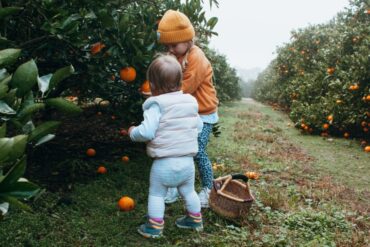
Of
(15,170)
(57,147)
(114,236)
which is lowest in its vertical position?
(114,236)

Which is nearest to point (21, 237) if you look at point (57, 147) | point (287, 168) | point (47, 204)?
point (47, 204)

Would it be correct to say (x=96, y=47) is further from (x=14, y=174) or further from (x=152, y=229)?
(x=14, y=174)

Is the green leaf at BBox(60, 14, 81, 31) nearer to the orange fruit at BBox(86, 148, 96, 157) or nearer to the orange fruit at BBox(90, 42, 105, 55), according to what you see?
the orange fruit at BBox(90, 42, 105, 55)

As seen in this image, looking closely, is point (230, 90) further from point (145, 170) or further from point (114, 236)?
point (114, 236)

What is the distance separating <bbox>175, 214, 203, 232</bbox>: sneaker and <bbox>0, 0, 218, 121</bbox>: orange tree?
124cm

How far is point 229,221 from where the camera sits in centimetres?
334

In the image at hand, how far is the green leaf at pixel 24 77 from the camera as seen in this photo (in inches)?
49.9

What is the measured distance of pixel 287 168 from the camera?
5.11m

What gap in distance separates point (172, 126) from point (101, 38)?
0.97m

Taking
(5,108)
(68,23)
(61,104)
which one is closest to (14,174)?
(5,108)

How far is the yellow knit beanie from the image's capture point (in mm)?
3232

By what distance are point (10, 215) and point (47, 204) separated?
0.31m

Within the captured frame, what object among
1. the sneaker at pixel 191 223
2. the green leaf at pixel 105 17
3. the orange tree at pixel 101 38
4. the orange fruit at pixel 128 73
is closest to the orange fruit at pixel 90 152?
the orange tree at pixel 101 38

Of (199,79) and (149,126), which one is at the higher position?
(199,79)
